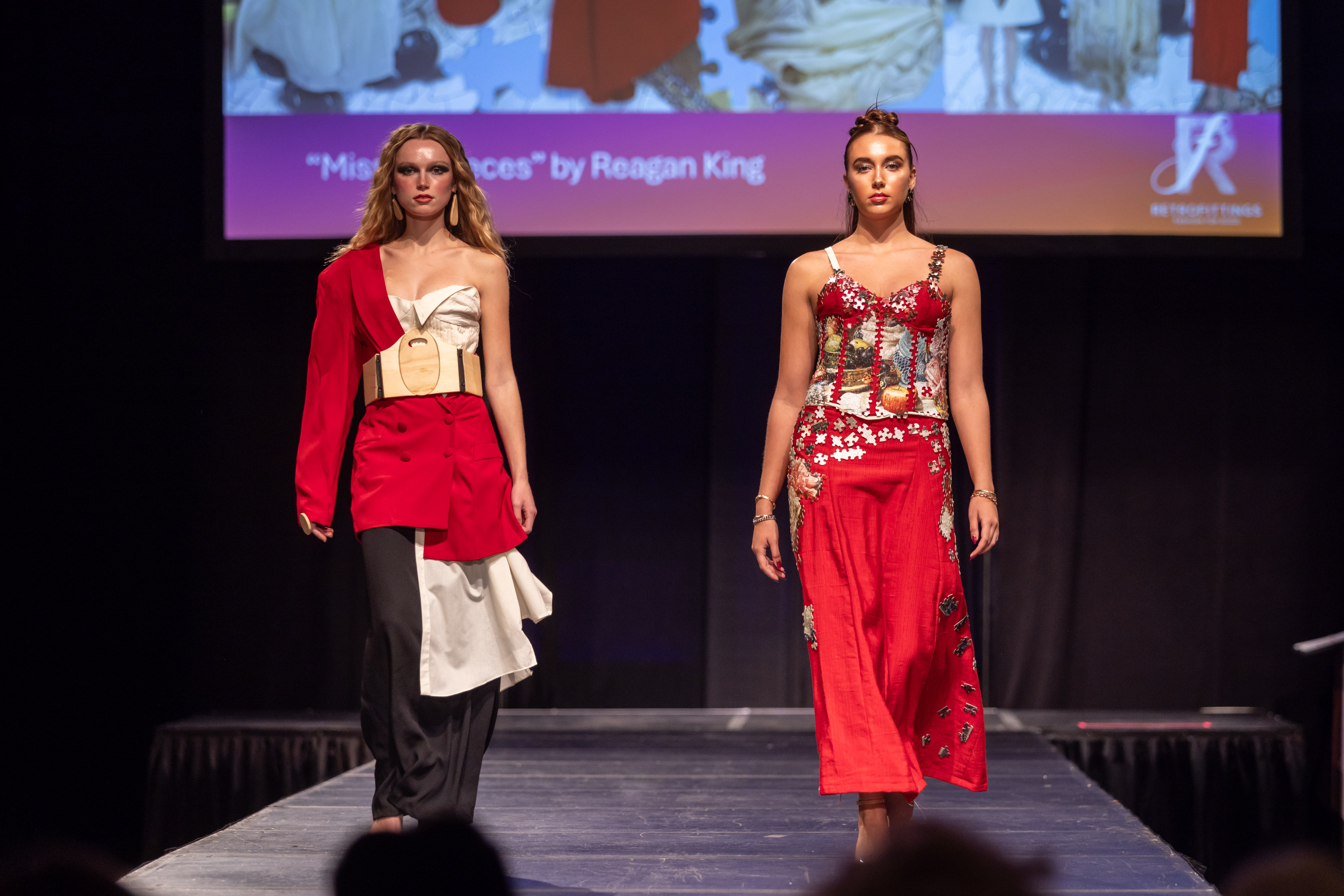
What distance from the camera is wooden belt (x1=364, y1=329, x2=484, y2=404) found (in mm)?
2346

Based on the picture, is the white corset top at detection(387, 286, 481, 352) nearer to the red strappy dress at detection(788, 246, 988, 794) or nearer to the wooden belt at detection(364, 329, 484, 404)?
the wooden belt at detection(364, 329, 484, 404)

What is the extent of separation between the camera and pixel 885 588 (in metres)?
2.33

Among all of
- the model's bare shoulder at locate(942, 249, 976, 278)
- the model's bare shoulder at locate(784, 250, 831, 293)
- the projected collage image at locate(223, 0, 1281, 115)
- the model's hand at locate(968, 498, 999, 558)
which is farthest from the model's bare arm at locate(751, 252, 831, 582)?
the projected collage image at locate(223, 0, 1281, 115)

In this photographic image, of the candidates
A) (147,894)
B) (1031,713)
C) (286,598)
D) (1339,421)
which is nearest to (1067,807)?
(1031,713)

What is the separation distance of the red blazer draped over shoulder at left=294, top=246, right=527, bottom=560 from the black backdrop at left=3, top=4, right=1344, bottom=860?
209 cm

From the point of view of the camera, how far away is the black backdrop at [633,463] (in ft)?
14.8

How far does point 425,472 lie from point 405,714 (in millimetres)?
420

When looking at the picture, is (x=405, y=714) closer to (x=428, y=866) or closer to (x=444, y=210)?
(x=444, y=210)

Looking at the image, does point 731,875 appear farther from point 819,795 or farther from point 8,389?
point 8,389

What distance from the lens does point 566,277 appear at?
4.67 meters

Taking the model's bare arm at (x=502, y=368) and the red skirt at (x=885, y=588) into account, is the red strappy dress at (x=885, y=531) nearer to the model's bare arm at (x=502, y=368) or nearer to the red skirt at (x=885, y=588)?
the red skirt at (x=885, y=588)

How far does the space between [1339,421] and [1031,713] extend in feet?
4.83

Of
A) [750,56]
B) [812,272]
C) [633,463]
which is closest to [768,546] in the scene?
[812,272]

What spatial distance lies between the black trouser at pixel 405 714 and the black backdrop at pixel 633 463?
7.41ft
